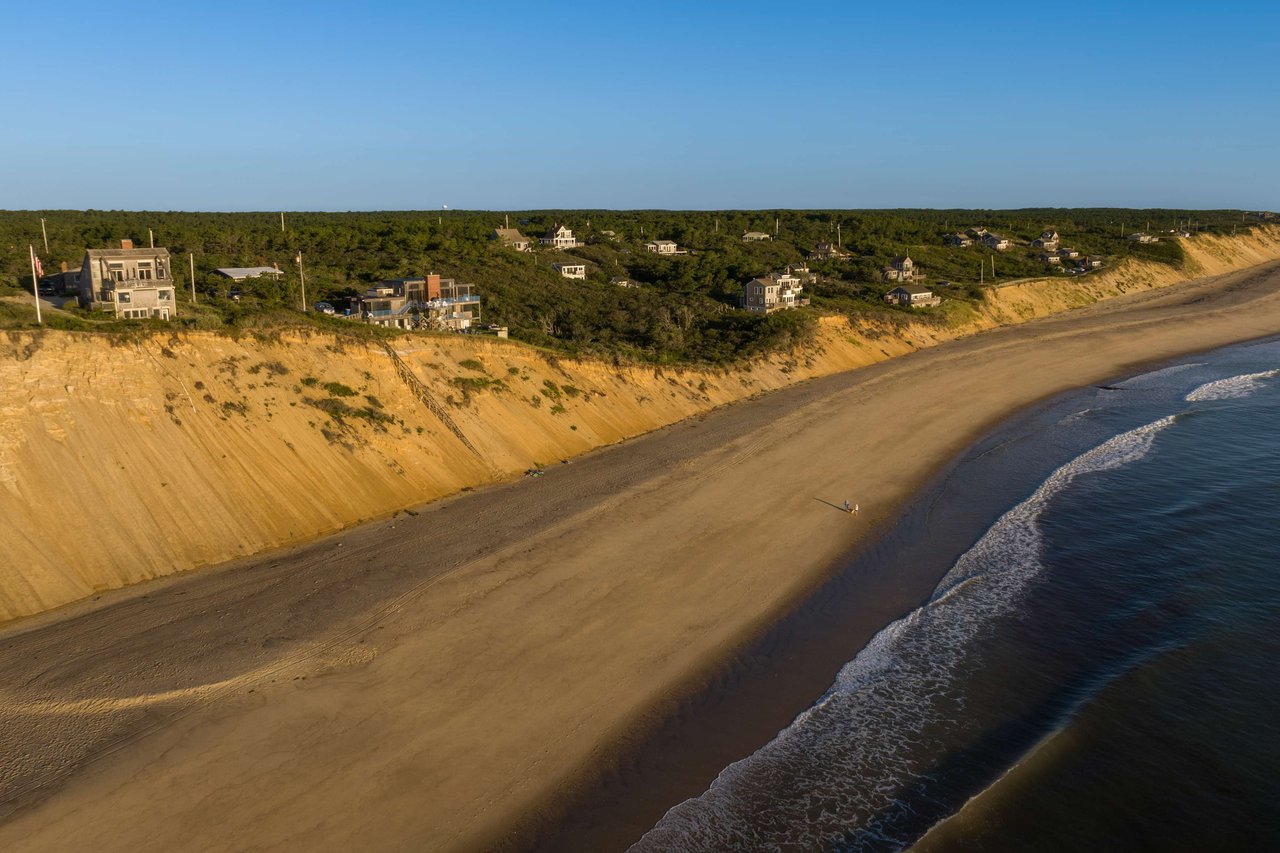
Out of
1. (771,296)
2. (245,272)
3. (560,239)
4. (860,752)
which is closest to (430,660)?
(860,752)

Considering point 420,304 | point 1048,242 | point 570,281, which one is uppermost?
point 1048,242

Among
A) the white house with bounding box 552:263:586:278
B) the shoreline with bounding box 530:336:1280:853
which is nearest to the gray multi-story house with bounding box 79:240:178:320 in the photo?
the shoreline with bounding box 530:336:1280:853

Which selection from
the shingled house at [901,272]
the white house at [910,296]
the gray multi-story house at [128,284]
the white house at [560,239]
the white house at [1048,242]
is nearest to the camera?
the gray multi-story house at [128,284]

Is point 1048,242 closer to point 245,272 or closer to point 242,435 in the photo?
point 245,272

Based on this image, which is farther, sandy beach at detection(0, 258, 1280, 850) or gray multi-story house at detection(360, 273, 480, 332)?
gray multi-story house at detection(360, 273, 480, 332)

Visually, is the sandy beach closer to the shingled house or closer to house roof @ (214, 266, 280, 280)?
house roof @ (214, 266, 280, 280)

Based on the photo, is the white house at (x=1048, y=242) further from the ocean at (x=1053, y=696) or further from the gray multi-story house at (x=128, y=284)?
the gray multi-story house at (x=128, y=284)

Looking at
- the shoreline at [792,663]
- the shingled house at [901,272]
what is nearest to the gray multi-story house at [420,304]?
→ the shoreline at [792,663]
